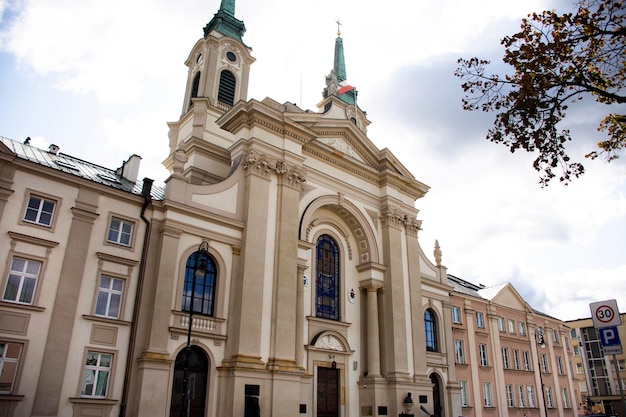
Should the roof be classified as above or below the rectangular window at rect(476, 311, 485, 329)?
above

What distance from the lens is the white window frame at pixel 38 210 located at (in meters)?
17.6

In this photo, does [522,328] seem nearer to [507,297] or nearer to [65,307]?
[507,297]

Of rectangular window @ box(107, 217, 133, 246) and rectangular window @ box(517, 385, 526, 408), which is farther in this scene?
rectangular window @ box(517, 385, 526, 408)

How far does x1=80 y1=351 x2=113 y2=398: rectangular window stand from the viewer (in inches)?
678

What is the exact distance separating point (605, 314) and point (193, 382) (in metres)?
14.3

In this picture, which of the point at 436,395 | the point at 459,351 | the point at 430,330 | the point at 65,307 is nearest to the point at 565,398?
the point at 459,351

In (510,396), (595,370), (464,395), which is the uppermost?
(595,370)

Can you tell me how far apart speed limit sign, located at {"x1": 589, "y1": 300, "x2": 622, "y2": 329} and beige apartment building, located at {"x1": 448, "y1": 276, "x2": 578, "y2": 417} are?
73.3 ft

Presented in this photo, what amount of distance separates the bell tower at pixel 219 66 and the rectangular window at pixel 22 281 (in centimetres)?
1684

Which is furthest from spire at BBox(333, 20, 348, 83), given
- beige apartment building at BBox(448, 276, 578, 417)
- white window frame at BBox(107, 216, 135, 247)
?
white window frame at BBox(107, 216, 135, 247)

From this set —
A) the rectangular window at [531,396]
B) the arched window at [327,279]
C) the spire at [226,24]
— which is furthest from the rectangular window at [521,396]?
the spire at [226,24]

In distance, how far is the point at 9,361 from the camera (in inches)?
624

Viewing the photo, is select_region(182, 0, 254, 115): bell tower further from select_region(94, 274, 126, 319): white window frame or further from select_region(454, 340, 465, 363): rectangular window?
select_region(454, 340, 465, 363): rectangular window

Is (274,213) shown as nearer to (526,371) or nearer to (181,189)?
(181,189)
